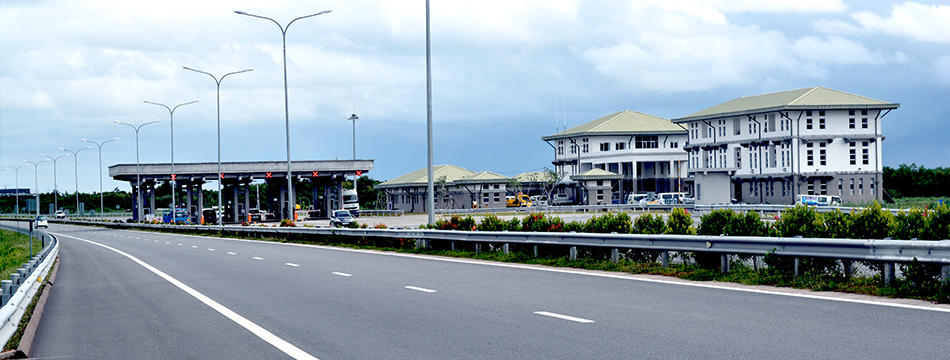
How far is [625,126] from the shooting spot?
101 metres

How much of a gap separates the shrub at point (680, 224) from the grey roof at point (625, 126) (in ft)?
271

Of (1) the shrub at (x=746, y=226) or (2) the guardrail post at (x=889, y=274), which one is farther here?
(1) the shrub at (x=746, y=226)

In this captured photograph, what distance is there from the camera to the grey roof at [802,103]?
7050cm

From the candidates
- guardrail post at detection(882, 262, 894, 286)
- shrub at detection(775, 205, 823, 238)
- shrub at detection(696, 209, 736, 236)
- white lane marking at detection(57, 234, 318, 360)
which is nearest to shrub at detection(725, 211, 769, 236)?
shrub at detection(696, 209, 736, 236)

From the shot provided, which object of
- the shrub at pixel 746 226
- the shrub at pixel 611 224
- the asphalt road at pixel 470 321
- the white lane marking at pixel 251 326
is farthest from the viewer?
the shrub at pixel 611 224

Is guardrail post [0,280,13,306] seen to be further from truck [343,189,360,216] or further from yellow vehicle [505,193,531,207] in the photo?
truck [343,189,360,216]

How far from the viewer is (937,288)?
1127 cm

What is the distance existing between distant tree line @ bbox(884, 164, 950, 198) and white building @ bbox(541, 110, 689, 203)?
21854 mm

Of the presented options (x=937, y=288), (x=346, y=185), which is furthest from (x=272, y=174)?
(x=937, y=288)

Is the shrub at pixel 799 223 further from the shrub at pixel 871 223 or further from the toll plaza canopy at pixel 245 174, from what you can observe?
the toll plaza canopy at pixel 245 174

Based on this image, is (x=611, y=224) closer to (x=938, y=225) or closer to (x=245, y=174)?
(x=938, y=225)

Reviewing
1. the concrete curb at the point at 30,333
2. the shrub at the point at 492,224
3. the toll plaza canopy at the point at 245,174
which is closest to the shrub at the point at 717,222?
the shrub at the point at 492,224

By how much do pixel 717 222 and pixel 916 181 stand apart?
3397 inches

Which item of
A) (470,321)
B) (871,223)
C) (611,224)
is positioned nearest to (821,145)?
(611,224)
